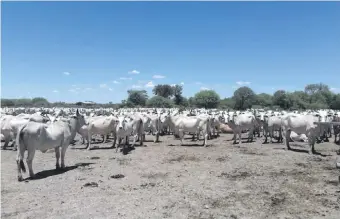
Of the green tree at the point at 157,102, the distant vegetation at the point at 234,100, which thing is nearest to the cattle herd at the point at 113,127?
the green tree at the point at 157,102

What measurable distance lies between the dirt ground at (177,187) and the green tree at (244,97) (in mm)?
76711

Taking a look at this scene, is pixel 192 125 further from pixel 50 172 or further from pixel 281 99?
pixel 281 99

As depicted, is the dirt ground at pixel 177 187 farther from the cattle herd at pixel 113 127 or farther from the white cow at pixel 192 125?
the white cow at pixel 192 125

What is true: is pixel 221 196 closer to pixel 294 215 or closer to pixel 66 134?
pixel 294 215

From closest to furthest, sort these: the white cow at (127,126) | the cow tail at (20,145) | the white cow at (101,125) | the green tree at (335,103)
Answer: the cow tail at (20,145)
the white cow at (127,126)
the white cow at (101,125)
the green tree at (335,103)

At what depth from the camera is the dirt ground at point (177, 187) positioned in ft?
26.2

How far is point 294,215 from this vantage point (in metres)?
7.58

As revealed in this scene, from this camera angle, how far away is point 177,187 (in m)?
10.0

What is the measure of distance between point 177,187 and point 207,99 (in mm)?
87016

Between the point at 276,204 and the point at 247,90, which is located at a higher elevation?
the point at 247,90

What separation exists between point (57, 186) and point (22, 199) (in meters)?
1.36

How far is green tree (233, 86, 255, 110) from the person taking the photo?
9114cm

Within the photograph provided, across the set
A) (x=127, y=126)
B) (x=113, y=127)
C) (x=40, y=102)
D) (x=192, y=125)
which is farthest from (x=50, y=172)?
(x=40, y=102)

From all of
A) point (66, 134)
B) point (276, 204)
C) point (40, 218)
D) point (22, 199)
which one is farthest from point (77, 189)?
point (276, 204)
